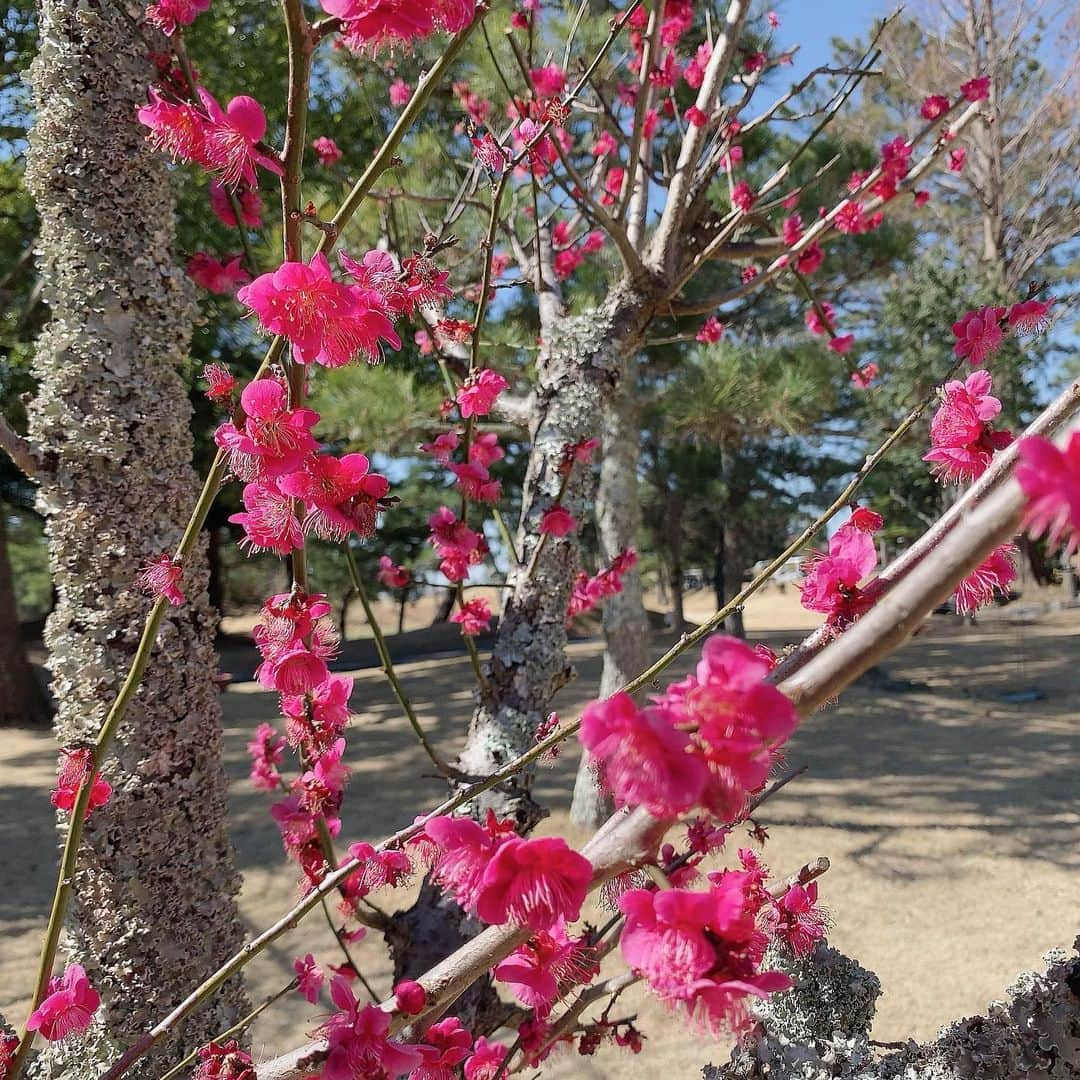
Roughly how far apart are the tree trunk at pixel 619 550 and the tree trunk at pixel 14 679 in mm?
5264

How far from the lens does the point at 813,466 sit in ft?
34.6

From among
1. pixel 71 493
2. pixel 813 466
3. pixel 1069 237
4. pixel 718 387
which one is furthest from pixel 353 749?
pixel 1069 237

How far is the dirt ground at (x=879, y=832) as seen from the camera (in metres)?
2.68

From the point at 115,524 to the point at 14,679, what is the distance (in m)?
6.86

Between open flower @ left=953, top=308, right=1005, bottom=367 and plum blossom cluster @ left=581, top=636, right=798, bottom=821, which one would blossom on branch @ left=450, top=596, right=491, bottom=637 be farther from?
plum blossom cluster @ left=581, top=636, right=798, bottom=821

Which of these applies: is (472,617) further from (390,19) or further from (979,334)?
(390,19)

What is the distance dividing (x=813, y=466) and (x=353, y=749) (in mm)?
7206

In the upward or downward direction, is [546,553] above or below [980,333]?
below

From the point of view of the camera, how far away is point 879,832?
3988 millimetres

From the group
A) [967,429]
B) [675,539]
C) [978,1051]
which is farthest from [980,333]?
[675,539]

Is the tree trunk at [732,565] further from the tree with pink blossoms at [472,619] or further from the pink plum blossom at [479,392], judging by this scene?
the pink plum blossom at [479,392]

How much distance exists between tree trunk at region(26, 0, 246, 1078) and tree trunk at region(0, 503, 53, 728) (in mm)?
6665

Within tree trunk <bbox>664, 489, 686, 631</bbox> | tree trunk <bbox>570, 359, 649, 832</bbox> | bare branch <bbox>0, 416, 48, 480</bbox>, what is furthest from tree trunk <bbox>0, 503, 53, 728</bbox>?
tree trunk <bbox>664, 489, 686, 631</bbox>

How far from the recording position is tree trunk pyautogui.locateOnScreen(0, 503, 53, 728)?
22.7ft
